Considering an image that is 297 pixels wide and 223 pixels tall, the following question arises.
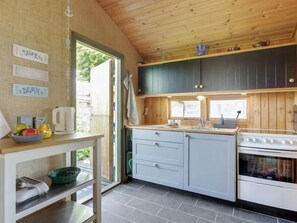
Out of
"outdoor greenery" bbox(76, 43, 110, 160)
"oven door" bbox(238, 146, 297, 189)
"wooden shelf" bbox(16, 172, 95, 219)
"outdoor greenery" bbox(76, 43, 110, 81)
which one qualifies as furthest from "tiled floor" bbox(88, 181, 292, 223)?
"outdoor greenery" bbox(76, 43, 110, 81)

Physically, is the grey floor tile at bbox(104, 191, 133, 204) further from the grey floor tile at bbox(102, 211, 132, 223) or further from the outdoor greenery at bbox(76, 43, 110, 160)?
the outdoor greenery at bbox(76, 43, 110, 160)

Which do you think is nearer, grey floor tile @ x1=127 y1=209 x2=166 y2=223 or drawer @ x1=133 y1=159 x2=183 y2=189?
grey floor tile @ x1=127 y1=209 x2=166 y2=223

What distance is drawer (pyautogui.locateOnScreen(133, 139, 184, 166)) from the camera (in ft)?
7.99

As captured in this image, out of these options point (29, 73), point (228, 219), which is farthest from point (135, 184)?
point (29, 73)

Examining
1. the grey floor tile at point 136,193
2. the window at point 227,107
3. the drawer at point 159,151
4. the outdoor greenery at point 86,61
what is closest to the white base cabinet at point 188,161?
the drawer at point 159,151

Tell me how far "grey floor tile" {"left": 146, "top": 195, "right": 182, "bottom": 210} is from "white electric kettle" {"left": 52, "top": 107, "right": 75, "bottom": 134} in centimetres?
141

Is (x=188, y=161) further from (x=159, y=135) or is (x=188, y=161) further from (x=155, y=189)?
(x=155, y=189)

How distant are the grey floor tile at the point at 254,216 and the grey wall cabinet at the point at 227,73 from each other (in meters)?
1.48

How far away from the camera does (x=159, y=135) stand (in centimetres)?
256

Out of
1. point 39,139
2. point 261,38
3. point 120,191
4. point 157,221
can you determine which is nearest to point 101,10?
point 39,139

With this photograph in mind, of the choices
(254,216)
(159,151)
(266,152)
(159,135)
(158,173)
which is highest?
(159,135)

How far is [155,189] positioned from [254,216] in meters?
1.25

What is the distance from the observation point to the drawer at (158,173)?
2441 millimetres

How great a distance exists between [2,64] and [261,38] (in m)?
2.96
